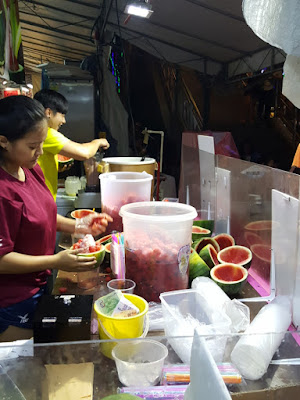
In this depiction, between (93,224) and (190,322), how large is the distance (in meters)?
1.16

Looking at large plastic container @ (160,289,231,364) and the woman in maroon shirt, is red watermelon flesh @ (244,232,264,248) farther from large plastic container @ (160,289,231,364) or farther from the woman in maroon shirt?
the woman in maroon shirt

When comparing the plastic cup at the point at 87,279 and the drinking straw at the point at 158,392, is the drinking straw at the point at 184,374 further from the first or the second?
the plastic cup at the point at 87,279

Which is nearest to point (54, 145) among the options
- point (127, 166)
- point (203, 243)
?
point (127, 166)

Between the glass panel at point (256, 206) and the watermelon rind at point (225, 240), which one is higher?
the glass panel at point (256, 206)

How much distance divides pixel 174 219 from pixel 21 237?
0.80 metres

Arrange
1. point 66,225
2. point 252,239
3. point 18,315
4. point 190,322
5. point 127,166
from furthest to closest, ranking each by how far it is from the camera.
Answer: point 127,166 < point 66,225 < point 252,239 < point 18,315 < point 190,322

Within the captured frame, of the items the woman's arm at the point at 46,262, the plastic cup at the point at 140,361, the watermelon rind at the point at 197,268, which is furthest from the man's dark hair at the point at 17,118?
the plastic cup at the point at 140,361

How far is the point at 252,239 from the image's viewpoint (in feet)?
7.57

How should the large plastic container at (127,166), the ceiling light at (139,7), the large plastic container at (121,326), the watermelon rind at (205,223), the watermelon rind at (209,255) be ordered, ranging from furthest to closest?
the ceiling light at (139,7), the large plastic container at (127,166), the watermelon rind at (205,223), the watermelon rind at (209,255), the large plastic container at (121,326)

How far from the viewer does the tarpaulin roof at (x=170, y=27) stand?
5398 mm

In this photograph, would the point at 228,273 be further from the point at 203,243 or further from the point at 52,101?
the point at 52,101

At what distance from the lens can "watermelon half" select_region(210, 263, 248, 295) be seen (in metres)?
1.91

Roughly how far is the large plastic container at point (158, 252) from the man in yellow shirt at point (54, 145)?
1.76m

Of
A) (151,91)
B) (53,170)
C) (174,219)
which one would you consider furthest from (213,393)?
(151,91)
